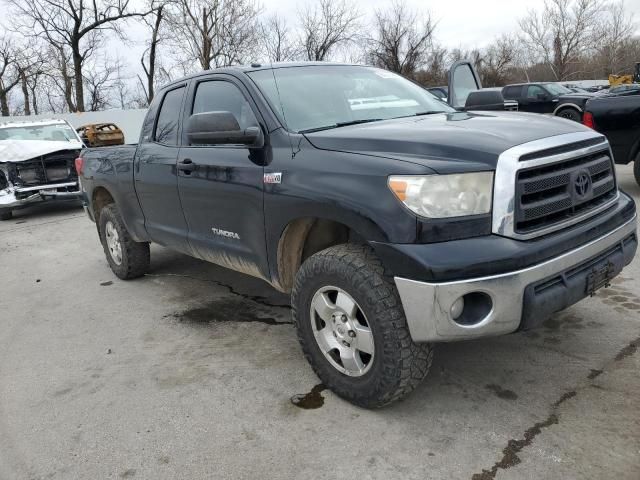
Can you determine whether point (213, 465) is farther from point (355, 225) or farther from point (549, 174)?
point (549, 174)

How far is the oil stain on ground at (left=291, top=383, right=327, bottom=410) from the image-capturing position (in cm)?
304

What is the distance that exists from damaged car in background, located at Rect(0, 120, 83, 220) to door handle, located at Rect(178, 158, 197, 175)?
720 cm

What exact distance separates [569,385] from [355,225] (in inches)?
58.2

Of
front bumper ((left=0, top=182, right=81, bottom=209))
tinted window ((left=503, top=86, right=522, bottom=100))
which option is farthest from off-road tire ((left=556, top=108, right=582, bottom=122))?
front bumper ((left=0, top=182, right=81, bottom=209))

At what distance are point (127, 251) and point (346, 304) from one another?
3349 millimetres

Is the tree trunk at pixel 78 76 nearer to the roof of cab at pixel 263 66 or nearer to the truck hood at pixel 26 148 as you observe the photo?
the truck hood at pixel 26 148

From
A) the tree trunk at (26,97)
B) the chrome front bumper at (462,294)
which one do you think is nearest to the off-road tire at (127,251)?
the chrome front bumper at (462,294)

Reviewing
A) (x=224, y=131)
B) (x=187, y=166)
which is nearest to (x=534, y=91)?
(x=187, y=166)

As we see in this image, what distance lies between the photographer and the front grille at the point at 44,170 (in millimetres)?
10062

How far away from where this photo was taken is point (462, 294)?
240 cm

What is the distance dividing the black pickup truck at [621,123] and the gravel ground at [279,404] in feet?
11.3

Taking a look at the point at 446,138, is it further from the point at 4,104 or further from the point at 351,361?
the point at 4,104

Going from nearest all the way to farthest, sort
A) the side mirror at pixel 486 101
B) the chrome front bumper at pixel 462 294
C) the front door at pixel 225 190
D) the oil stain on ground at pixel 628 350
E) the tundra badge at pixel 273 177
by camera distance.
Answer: the chrome front bumper at pixel 462 294 < the tundra badge at pixel 273 177 < the oil stain on ground at pixel 628 350 < the front door at pixel 225 190 < the side mirror at pixel 486 101

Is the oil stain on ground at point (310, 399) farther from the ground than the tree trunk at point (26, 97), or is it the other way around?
the tree trunk at point (26, 97)
